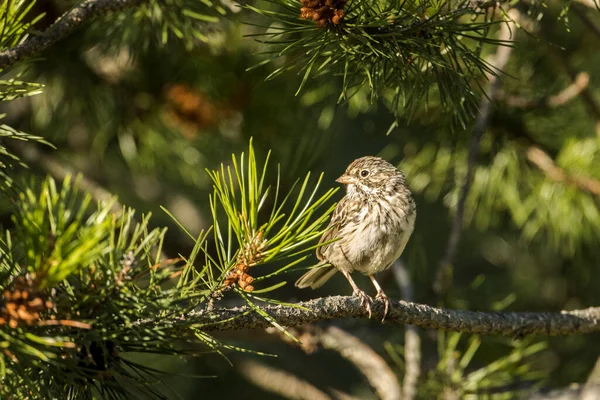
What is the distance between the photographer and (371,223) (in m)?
3.85

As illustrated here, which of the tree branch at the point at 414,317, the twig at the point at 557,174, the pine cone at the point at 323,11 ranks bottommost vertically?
the tree branch at the point at 414,317

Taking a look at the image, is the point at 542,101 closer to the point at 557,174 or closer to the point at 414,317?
the point at 557,174

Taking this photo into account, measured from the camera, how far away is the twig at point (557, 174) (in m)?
4.12

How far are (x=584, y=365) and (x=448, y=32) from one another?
356 cm

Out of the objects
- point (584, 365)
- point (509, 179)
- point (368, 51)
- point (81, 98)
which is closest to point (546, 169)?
point (509, 179)

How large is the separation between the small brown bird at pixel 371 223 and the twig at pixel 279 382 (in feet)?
1.90

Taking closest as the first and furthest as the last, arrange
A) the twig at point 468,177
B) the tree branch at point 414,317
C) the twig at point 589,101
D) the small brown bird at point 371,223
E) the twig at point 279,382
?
the tree branch at point 414,317 → the twig at point 468,177 → the small brown bird at point 371,223 → the twig at point 589,101 → the twig at point 279,382

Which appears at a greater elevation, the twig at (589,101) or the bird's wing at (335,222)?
the twig at (589,101)

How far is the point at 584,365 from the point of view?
17.3ft

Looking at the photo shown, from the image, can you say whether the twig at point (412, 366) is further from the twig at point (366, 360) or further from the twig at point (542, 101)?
the twig at point (542, 101)

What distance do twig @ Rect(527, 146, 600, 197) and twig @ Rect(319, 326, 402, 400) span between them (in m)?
1.34

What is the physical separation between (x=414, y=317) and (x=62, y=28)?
148cm

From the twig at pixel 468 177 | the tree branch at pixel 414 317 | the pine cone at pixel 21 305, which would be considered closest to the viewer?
the pine cone at pixel 21 305

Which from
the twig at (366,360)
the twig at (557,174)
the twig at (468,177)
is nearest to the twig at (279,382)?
the twig at (366,360)
